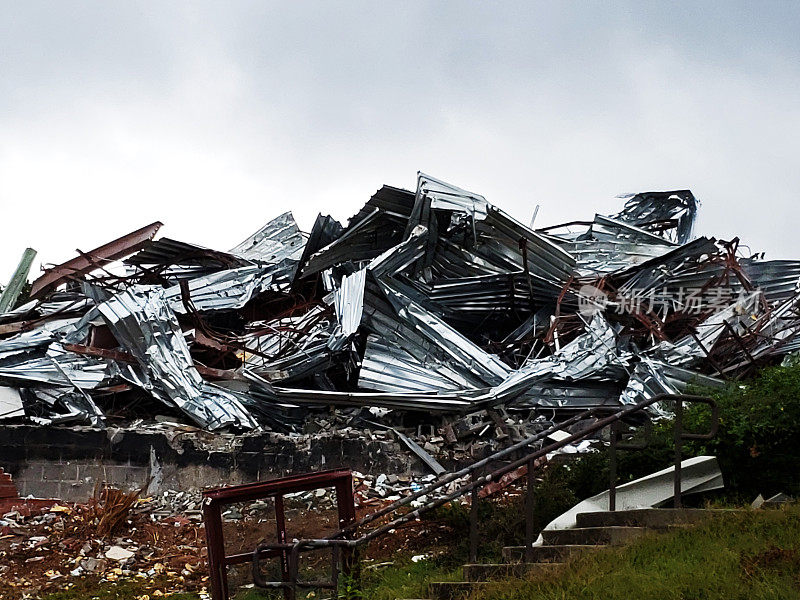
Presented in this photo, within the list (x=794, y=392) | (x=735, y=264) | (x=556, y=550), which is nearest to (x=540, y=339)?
(x=735, y=264)

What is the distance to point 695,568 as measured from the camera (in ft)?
19.9

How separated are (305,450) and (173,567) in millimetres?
2768

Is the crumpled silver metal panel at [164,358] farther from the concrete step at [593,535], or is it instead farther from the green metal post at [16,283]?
the concrete step at [593,535]

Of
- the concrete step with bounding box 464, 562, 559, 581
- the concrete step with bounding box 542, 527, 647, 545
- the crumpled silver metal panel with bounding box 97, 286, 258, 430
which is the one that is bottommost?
the concrete step with bounding box 464, 562, 559, 581

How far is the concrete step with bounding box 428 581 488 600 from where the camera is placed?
22.5 ft

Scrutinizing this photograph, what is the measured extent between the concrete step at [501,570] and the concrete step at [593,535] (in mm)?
581

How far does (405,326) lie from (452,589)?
8130mm

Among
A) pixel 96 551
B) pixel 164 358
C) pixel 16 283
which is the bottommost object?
pixel 96 551

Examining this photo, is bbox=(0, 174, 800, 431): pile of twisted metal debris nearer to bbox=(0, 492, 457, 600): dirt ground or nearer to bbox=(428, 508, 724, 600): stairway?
bbox=(0, 492, 457, 600): dirt ground

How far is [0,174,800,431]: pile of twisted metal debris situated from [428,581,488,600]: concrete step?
6584 millimetres

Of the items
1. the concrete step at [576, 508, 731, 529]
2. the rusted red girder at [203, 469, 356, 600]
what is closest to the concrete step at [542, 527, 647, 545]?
the concrete step at [576, 508, 731, 529]

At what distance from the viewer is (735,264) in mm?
16531

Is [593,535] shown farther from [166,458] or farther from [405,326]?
[405,326]

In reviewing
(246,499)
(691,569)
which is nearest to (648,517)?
(691,569)
